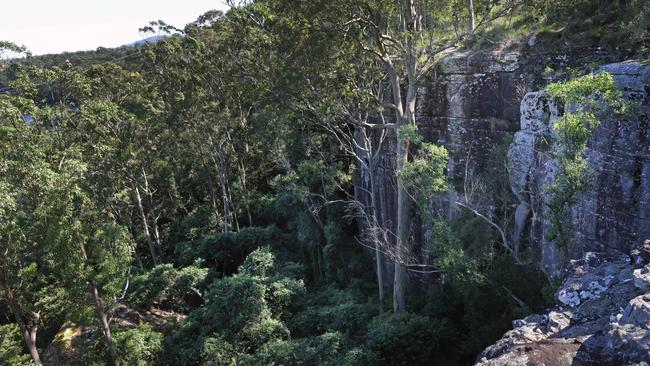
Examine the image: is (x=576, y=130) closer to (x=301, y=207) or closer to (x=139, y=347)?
(x=139, y=347)

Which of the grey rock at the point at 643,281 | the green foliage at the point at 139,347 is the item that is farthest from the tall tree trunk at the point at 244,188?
the grey rock at the point at 643,281

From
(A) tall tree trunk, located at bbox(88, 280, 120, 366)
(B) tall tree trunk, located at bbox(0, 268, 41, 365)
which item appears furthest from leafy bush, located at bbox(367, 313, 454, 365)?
(B) tall tree trunk, located at bbox(0, 268, 41, 365)

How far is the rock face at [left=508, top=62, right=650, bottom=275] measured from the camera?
871 cm

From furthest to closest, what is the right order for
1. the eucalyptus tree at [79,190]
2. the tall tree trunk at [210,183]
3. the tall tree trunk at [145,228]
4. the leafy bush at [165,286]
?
the tall tree trunk at [210,183] → the tall tree trunk at [145,228] → the leafy bush at [165,286] → the eucalyptus tree at [79,190]

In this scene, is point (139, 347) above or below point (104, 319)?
below

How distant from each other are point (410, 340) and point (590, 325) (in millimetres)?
7439

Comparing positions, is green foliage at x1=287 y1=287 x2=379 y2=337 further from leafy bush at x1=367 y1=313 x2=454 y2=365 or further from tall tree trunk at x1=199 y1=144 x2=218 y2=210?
tall tree trunk at x1=199 y1=144 x2=218 y2=210

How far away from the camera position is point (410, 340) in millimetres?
13039

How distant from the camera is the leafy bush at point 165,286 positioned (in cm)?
1973

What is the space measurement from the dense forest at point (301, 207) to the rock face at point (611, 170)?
0.81 metres

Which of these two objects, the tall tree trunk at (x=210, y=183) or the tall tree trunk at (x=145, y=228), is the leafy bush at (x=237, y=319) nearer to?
the tall tree trunk at (x=145, y=228)

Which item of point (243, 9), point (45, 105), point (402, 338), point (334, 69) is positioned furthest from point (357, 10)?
point (45, 105)

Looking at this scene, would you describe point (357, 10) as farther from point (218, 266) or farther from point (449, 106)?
point (218, 266)

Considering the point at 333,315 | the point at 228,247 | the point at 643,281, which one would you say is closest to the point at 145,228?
the point at 228,247
